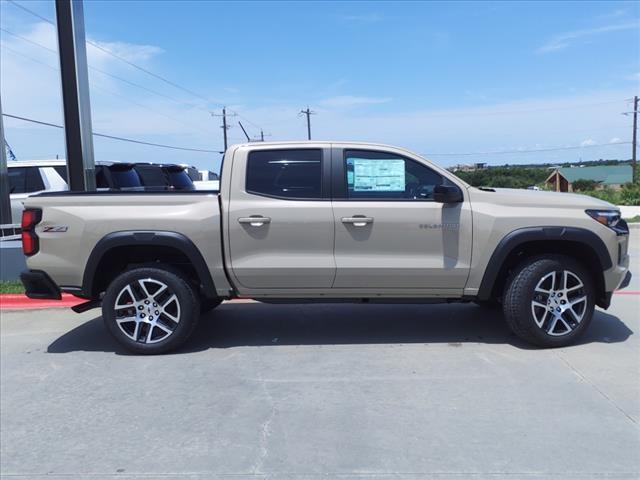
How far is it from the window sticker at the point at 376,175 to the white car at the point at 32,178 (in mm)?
6962

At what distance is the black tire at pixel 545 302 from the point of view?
4961 millimetres

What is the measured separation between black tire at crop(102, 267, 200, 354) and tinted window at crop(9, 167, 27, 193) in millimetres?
6394

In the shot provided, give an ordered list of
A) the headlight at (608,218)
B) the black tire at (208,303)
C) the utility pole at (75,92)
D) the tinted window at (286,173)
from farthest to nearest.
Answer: the utility pole at (75,92), the black tire at (208,303), the tinted window at (286,173), the headlight at (608,218)

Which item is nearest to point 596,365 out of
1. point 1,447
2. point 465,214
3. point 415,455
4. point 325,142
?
point 465,214

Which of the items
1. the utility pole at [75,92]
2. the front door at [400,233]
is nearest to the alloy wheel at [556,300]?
the front door at [400,233]

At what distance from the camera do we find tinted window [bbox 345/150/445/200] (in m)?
5.10

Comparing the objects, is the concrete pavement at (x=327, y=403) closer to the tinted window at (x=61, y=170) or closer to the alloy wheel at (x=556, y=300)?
the alloy wheel at (x=556, y=300)

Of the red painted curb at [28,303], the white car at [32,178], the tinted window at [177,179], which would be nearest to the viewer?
the red painted curb at [28,303]

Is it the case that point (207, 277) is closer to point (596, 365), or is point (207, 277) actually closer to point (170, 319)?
point (170, 319)

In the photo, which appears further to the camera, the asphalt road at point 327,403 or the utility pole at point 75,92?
the utility pole at point 75,92

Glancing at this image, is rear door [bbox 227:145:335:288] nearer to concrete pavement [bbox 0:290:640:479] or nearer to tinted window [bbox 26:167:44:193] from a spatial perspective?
concrete pavement [bbox 0:290:640:479]

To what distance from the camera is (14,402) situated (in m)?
4.22

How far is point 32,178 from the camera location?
10.3 meters

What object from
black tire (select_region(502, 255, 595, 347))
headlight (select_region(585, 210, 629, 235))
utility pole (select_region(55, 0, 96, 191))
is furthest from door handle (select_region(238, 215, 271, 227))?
utility pole (select_region(55, 0, 96, 191))
